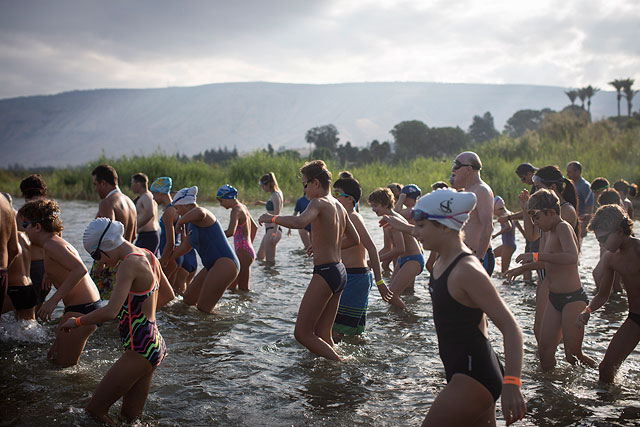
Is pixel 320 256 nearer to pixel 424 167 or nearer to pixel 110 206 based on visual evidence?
pixel 110 206

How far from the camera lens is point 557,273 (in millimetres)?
4938

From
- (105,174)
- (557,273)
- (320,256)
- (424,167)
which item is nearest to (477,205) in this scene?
(557,273)

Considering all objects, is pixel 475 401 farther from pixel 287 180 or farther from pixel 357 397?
pixel 287 180

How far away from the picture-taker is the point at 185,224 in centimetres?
737

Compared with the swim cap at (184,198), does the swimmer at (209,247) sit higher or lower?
lower

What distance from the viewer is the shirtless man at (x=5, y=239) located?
4.79 m

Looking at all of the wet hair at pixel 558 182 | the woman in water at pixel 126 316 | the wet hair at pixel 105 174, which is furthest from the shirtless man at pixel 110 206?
the wet hair at pixel 558 182

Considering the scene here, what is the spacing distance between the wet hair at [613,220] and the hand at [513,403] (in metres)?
2.51

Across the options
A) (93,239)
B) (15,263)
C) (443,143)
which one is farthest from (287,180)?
(443,143)

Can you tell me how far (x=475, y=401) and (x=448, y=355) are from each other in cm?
25

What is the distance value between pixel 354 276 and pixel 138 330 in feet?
9.20

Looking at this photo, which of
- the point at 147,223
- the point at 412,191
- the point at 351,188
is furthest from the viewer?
the point at 412,191

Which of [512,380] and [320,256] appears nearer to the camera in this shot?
[512,380]

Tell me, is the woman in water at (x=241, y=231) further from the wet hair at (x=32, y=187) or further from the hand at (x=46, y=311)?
the hand at (x=46, y=311)
